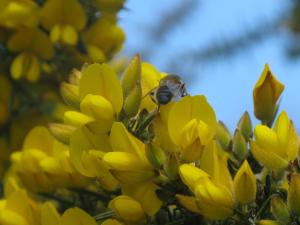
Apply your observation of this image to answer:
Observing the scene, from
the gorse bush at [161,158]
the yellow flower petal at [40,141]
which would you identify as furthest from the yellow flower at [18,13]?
the gorse bush at [161,158]

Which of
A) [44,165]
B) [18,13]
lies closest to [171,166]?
[44,165]

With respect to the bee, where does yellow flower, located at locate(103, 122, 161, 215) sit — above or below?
below

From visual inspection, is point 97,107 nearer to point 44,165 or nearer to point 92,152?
point 92,152

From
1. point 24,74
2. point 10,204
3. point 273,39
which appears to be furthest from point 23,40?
point 273,39

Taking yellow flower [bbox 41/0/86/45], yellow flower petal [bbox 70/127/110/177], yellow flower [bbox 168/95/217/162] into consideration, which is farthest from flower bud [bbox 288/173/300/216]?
yellow flower [bbox 41/0/86/45]

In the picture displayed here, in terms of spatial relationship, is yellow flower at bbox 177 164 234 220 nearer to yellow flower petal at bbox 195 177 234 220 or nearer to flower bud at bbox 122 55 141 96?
yellow flower petal at bbox 195 177 234 220

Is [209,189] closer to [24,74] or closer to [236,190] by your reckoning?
[236,190]
